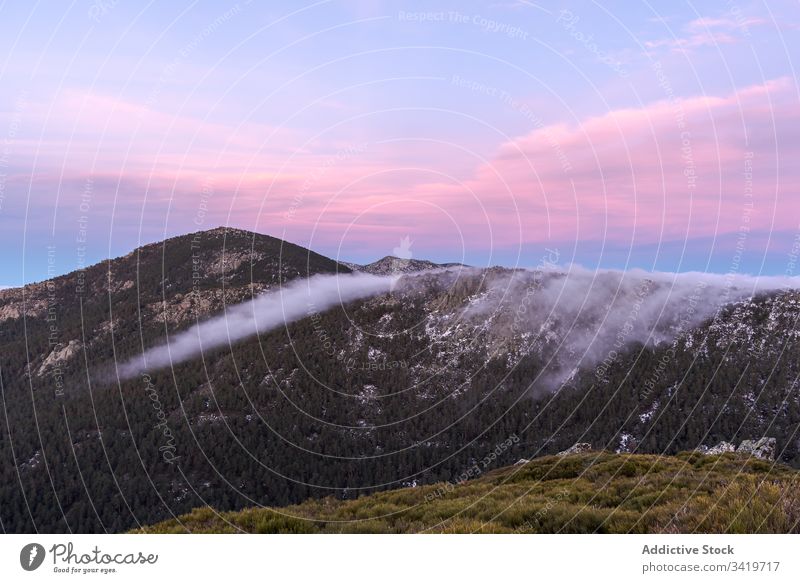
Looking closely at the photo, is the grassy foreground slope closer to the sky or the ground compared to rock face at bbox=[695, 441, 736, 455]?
closer to the sky

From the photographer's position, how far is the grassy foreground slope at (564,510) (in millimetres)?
13062

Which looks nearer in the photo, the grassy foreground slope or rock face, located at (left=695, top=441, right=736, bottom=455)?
A: the grassy foreground slope

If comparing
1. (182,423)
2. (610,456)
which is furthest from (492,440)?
(610,456)

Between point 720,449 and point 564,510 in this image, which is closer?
point 564,510

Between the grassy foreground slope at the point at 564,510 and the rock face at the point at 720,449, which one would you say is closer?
the grassy foreground slope at the point at 564,510

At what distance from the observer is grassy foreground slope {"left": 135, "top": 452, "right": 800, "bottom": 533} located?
42.9 feet

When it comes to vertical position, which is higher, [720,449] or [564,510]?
[564,510]

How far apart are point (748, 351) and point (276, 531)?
224357mm

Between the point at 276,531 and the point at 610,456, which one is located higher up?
the point at 276,531

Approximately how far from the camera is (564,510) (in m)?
15.2

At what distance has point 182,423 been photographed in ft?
638

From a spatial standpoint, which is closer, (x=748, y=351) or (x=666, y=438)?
(x=666, y=438)

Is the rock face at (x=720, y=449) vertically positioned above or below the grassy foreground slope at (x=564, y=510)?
below
